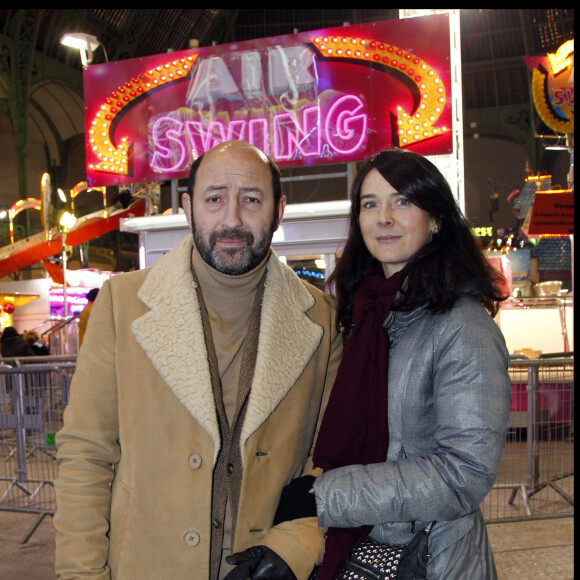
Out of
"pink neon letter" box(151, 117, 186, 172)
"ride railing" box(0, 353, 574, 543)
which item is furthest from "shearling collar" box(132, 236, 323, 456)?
"pink neon letter" box(151, 117, 186, 172)

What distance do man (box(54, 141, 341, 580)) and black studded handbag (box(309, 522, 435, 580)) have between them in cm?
18

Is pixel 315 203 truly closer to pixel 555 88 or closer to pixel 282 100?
pixel 282 100

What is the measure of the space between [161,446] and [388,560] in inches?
32.8

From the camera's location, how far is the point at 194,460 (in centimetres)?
201

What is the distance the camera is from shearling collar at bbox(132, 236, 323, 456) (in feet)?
6.68

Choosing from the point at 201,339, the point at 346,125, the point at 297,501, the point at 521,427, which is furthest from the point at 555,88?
the point at 297,501

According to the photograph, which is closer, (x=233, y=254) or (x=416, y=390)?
(x=416, y=390)

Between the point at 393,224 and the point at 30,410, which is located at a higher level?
the point at 393,224

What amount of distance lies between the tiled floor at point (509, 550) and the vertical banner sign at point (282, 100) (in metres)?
4.01

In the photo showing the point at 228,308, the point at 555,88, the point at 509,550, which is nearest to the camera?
the point at 228,308

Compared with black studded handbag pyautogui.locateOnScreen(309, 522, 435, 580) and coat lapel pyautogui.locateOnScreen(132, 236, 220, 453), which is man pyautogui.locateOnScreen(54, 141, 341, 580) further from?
black studded handbag pyautogui.locateOnScreen(309, 522, 435, 580)

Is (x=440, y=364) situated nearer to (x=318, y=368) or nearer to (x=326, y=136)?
(x=318, y=368)

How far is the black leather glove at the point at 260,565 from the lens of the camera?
71.2 inches

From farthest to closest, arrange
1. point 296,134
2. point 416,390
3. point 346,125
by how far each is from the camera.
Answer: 1. point 296,134
2. point 346,125
3. point 416,390
